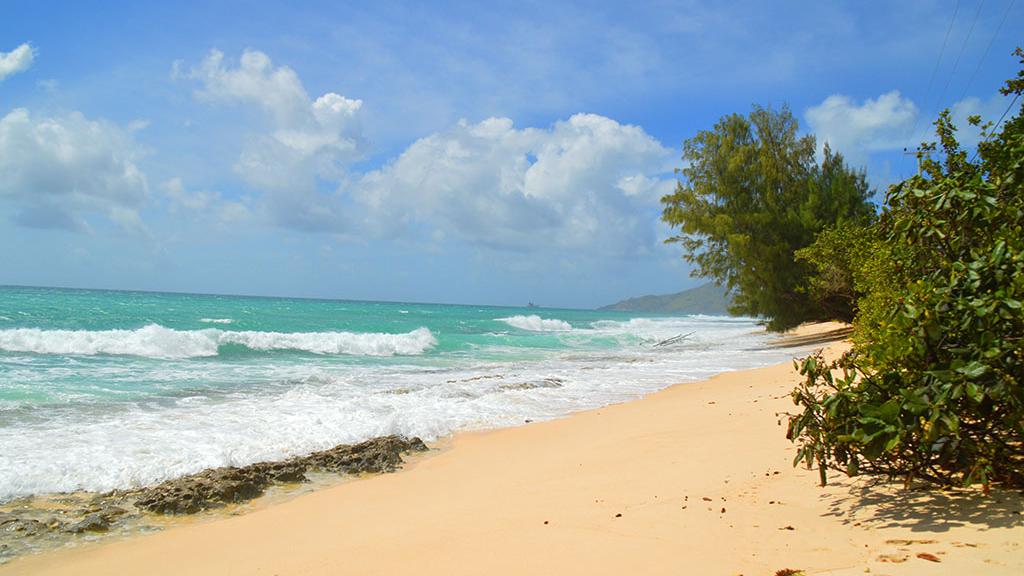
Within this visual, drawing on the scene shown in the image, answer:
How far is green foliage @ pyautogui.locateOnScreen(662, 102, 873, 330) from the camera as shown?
26328 mm

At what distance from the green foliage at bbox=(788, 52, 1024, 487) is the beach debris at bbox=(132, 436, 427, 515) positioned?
198 inches

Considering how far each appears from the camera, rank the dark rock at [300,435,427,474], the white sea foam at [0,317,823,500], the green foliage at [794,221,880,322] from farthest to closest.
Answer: the green foliage at [794,221,880,322] → the dark rock at [300,435,427,474] → the white sea foam at [0,317,823,500]

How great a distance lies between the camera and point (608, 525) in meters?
4.39

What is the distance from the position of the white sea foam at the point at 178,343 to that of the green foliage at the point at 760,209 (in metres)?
13.8

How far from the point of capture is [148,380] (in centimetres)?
1409

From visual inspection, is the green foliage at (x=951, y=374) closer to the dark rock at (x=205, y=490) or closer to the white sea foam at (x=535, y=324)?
the dark rock at (x=205, y=490)

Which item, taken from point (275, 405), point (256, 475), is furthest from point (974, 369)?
point (275, 405)

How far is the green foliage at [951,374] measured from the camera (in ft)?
10.9

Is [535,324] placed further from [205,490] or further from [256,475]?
[205,490]

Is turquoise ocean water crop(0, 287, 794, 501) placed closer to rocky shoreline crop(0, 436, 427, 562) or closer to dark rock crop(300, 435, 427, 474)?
rocky shoreline crop(0, 436, 427, 562)

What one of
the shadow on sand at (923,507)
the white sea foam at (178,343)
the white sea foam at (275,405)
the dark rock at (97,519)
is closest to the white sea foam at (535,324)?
the white sea foam at (178,343)

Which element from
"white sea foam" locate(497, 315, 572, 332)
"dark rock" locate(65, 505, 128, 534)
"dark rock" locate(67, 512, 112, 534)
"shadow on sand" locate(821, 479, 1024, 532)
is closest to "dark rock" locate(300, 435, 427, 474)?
"dark rock" locate(65, 505, 128, 534)

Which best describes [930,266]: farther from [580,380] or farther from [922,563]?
[580,380]

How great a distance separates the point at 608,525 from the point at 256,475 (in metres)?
4.04
